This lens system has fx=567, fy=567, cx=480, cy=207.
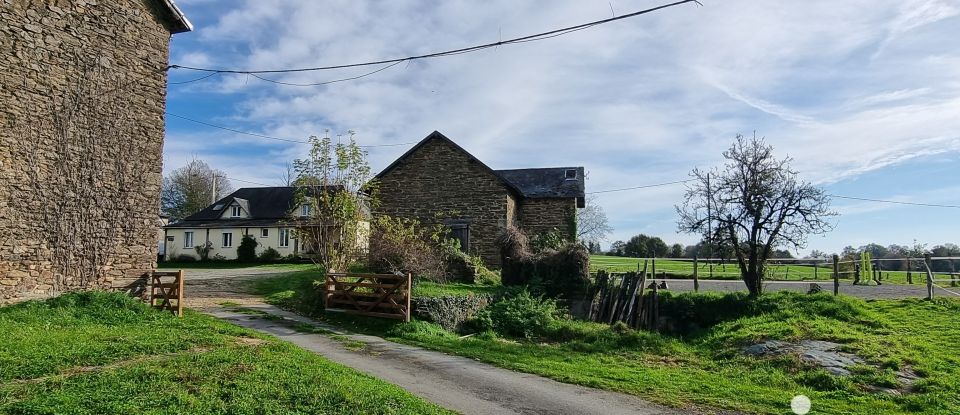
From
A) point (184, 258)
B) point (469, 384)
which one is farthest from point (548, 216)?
point (184, 258)

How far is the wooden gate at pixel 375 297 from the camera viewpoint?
1434 centimetres

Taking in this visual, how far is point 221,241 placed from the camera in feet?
135

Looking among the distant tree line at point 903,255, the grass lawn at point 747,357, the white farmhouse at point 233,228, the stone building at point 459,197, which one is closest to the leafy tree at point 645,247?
the distant tree line at point 903,255

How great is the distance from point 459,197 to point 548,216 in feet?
16.7

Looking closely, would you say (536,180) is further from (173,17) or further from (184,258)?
(184,258)

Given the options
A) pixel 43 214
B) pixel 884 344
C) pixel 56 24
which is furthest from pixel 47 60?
pixel 884 344

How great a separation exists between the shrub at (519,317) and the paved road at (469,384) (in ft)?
11.9

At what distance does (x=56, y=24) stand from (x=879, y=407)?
17.8 m

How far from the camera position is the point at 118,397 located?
6.02 m

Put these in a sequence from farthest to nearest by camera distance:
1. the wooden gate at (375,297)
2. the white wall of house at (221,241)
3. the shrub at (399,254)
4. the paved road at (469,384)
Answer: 1. the white wall of house at (221,241)
2. the shrub at (399,254)
3. the wooden gate at (375,297)
4. the paved road at (469,384)

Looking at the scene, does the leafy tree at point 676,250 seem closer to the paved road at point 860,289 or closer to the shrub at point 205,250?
the paved road at point 860,289

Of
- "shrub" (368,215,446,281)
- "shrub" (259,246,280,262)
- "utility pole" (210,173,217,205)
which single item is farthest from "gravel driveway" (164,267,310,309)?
"utility pole" (210,173,217,205)

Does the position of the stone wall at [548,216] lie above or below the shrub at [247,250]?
above

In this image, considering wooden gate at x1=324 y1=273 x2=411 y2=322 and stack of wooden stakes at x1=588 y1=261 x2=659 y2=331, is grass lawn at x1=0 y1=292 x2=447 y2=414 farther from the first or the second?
stack of wooden stakes at x1=588 y1=261 x2=659 y2=331
